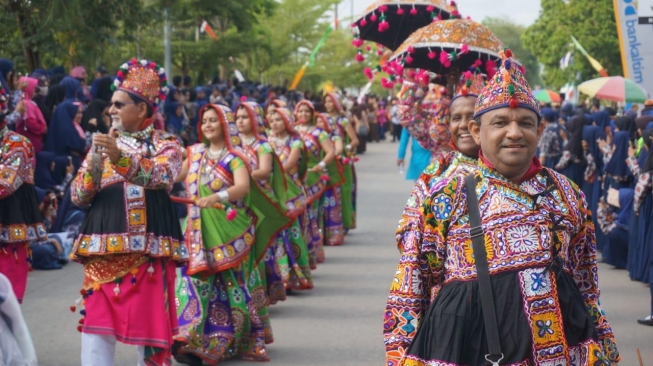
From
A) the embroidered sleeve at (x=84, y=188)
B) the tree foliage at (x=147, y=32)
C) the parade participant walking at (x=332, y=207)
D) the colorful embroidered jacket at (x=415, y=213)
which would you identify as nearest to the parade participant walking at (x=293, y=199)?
the parade participant walking at (x=332, y=207)

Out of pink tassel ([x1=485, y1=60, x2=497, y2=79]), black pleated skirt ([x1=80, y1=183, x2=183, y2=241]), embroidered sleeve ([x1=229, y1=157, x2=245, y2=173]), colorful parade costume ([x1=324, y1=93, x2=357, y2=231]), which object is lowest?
colorful parade costume ([x1=324, y1=93, x2=357, y2=231])

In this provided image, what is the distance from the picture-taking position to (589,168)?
14445 mm

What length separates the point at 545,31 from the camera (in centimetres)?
4388

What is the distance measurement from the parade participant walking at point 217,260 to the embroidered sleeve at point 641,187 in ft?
12.4

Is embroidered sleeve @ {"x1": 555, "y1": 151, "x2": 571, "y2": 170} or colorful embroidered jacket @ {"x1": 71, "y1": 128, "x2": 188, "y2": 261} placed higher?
colorful embroidered jacket @ {"x1": 71, "y1": 128, "x2": 188, "y2": 261}

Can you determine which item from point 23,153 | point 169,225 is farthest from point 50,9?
point 169,225

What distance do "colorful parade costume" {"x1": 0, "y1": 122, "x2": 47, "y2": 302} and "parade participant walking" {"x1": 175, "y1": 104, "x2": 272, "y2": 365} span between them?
1.04 m

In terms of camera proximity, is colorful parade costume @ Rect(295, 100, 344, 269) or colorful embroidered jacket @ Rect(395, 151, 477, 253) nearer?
colorful embroidered jacket @ Rect(395, 151, 477, 253)

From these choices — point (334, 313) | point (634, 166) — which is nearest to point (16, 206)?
point (334, 313)

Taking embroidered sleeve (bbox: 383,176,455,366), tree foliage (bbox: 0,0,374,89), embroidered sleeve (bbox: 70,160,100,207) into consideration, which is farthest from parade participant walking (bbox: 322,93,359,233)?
embroidered sleeve (bbox: 383,176,455,366)

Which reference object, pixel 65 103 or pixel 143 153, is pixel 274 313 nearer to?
pixel 143 153

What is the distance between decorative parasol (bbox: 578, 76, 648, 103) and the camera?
15117 millimetres

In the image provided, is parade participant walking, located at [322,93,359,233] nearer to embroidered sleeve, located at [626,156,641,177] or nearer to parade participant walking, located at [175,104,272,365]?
embroidered sleeve, located at [626,156,641,177]

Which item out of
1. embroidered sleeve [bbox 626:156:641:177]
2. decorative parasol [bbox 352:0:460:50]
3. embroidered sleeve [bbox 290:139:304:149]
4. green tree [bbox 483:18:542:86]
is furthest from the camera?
green tree [bbox 483:18:542:86]
